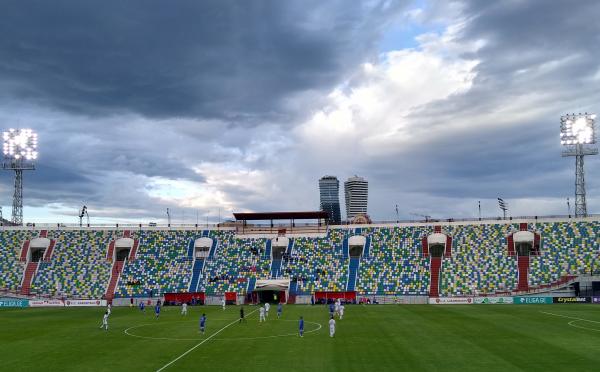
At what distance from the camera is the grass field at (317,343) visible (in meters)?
31.3

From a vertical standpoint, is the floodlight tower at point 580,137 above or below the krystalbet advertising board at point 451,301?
above

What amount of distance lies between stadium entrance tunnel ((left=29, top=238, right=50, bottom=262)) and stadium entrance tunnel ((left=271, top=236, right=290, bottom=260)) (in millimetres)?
40546

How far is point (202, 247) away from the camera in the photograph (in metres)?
97.0

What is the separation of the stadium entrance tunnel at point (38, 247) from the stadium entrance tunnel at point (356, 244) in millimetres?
54336

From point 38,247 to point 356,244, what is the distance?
5681 cm

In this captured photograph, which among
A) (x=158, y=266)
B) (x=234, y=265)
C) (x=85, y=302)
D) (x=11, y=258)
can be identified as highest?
(x=11, y=258)

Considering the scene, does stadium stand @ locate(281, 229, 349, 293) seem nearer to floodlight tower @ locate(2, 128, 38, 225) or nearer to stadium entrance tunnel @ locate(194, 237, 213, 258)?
stadium entrance tunnel @ locate(194, 237, 213, 258)

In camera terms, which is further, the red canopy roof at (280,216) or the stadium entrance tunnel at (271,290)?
the red canopy roof at (280,216)

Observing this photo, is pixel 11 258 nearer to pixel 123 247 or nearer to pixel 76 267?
pixel 76 267

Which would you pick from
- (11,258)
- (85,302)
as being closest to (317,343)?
(85,302)

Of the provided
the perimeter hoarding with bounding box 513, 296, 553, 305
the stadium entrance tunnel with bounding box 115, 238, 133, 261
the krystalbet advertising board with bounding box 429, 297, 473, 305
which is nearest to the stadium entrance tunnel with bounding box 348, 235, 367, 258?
the krystalbet advertising board with bounding box 429, 297, 473, 305

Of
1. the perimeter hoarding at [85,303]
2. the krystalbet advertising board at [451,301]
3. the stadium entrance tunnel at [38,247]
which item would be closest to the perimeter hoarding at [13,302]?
the perimeter hoarding at [85,303]

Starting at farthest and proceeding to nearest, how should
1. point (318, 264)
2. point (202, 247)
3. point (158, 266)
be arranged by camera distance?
point (202, 247)
point (158, 266)
point (318, 264)

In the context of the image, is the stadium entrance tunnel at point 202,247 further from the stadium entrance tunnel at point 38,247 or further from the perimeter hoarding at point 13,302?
the perimeter hoarding at point 13,302
